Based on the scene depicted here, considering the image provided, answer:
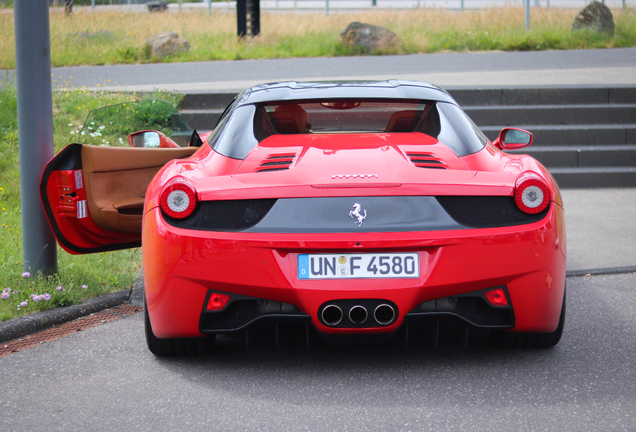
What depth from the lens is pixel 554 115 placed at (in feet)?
30.2

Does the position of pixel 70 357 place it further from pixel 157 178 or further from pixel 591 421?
pixel 591 421

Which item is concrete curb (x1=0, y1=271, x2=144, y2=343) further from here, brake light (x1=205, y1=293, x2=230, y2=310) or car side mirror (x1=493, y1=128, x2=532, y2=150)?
car side mirror (x1=493, y1=128, x2=532, y2=150)

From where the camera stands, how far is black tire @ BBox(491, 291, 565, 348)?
3.33 m

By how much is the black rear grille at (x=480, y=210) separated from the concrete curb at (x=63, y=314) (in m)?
2.28

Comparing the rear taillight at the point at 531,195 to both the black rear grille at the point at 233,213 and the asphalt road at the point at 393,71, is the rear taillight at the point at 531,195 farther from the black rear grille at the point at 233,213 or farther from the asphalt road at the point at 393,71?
the asphalt road at the point at 393,71

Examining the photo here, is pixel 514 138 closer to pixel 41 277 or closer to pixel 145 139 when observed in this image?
pixel 145 139

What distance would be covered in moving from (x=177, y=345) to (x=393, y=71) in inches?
404

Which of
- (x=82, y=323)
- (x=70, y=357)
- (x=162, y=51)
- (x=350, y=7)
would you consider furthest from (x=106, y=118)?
(x=350, y=7)

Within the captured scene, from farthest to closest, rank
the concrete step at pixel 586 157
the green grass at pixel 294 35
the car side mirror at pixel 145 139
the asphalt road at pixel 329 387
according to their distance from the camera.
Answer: the green grass at pixel 294 35 → the concrete step at pixel 586 157 → the car side mirror at pixel 145 139 → the asphalt road at pixel 329 387

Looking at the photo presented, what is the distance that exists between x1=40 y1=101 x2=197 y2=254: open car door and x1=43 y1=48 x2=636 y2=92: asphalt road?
571cm

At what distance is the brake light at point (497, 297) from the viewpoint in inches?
116

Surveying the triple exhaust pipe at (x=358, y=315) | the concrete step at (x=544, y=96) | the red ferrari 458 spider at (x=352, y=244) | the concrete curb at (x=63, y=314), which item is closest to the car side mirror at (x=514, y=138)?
the red ferrari 458 spider at (x=352, y=244)

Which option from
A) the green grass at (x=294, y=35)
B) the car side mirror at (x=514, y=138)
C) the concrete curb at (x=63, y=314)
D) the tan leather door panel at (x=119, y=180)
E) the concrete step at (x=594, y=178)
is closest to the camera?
A: the concrete curb at (x=63, y=314)

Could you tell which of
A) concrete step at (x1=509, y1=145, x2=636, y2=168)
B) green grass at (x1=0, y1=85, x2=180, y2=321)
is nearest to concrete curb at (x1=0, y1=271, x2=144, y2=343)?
green grass at (x1=0, y1=85, x2=180, y2=321)
